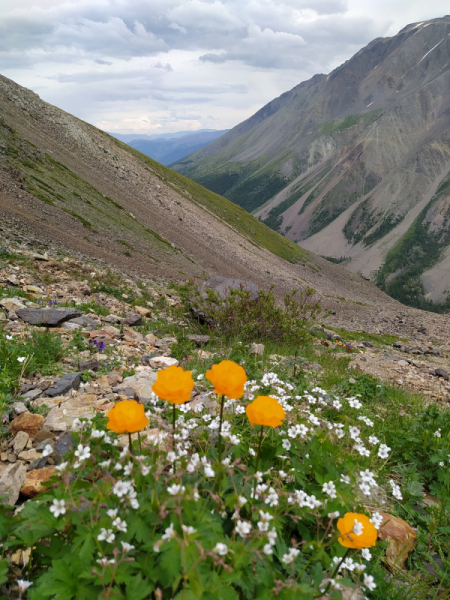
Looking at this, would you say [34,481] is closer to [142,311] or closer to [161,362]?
[161,362]

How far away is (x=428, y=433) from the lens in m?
4.59

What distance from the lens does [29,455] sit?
11.0 feet

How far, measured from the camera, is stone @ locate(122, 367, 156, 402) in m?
4.87

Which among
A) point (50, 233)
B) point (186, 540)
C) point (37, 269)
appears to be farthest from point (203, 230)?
point (186, 540)

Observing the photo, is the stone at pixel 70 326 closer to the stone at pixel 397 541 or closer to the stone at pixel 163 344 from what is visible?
the stone at pixel 163 344

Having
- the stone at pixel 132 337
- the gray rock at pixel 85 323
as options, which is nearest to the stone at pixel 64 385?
the stone at pixel 132 337

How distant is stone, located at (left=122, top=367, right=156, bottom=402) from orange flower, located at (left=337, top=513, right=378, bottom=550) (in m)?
3.44

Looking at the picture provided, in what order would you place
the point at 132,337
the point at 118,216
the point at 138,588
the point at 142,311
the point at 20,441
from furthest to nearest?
1. the point at 118,216
2. the point at 142,311
3. the point at 132,337
4. the point at 20,441
5. the point at 138,588

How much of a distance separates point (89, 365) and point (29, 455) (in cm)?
234

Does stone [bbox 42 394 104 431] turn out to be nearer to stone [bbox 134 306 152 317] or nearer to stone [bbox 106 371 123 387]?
stone [bbox 106 371 123 387]

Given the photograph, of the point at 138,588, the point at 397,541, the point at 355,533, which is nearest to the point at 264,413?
the point at 355,533

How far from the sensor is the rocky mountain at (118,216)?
1110 inches

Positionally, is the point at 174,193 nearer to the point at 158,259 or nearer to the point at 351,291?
the point at 158,259

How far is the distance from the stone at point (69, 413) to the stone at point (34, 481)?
0.49 meters
